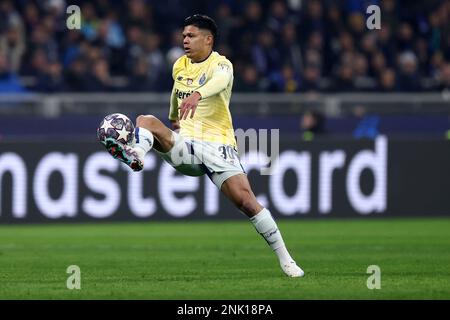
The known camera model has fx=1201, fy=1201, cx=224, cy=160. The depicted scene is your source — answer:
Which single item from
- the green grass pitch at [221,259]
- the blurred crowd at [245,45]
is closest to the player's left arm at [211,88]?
the green grass pitch at [221,259]

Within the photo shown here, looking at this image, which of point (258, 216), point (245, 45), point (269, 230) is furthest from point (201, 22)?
point (245, 45)

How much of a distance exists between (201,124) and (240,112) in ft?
32.7

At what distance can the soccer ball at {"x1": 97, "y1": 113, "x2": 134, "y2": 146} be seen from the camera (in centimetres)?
1105

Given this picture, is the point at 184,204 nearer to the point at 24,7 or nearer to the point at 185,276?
the point at 24,7

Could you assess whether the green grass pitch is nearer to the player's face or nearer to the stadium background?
the stadium background

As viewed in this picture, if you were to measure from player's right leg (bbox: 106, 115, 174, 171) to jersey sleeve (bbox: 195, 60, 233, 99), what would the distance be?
556 millimetres

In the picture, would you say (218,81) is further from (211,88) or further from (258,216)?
(258,216)

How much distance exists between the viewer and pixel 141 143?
1109 centimetres

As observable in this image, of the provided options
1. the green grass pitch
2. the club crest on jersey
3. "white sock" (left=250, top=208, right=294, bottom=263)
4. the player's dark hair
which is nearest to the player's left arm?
the club crest on jersey

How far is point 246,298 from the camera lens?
31.9 ft

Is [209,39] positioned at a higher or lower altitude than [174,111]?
higher

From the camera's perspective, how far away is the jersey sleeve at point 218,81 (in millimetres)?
11195

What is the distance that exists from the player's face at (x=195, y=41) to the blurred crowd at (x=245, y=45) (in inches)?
389

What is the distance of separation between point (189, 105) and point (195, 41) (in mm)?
Answer: 1186
